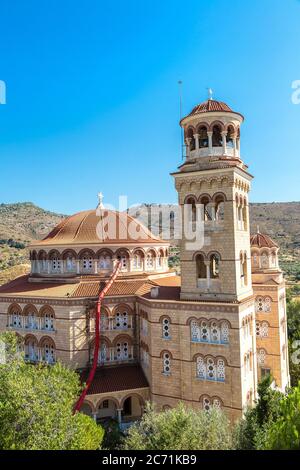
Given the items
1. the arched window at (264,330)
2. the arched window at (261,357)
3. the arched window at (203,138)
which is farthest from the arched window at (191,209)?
the arched window at (261,357)

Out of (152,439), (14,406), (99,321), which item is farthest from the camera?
(99,321)

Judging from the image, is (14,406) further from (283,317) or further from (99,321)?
(283,317)

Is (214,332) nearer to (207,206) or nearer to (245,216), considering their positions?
A: (245,216)

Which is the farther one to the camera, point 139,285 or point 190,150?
point 139,285

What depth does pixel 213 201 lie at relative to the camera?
2080 centimetres

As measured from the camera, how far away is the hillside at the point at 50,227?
3760 inches

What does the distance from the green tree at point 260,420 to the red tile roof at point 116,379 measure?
301 inches

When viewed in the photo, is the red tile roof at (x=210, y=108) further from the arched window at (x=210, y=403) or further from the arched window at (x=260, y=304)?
the arched window at (x=210, y=403)

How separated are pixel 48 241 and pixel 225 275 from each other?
49.9ft

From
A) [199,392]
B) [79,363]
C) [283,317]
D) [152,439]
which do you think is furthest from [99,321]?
[283,317]

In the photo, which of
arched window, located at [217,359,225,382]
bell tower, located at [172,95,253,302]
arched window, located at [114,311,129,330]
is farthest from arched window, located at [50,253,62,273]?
arched window, located at [217,359,225,382]

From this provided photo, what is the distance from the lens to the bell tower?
790 inches

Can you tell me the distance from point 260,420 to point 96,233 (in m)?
17.1
